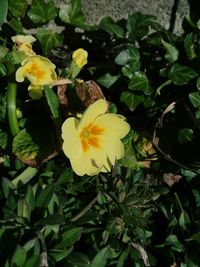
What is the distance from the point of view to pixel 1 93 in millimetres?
2350

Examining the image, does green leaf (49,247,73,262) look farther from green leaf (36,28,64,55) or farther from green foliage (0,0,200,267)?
green leaf (36,28,64,55)

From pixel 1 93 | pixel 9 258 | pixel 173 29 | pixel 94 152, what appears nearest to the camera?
pixel 9 258

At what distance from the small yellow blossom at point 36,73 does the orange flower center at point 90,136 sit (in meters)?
0.23

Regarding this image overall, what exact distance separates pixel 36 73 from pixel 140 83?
1.55 feet

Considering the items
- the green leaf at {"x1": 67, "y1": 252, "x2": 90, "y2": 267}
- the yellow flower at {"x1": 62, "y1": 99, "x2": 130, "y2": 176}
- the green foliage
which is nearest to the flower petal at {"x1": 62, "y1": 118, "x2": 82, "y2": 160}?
the yellow flower at {"x1": 62, "y1": 99, "x2": 130, "y2": 176}

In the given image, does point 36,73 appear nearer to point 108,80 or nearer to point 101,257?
point 108,80

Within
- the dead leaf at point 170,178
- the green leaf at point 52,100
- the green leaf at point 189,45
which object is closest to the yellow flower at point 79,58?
the green leaf at point 52,100

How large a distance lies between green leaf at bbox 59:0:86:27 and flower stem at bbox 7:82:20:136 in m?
0.46

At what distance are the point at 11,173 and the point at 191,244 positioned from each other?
0.66 meters

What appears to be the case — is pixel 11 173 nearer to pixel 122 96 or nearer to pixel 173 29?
pixel 122 96

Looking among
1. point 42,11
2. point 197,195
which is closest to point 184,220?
point 197,195

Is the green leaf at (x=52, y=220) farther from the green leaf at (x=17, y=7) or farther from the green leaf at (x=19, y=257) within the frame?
the green leaf at (x=17, y=7)

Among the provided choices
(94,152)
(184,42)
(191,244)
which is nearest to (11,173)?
(94,152)

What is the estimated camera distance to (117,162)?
88.0 inches
